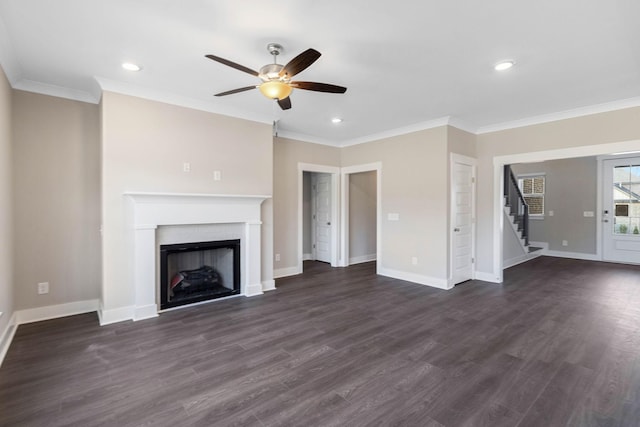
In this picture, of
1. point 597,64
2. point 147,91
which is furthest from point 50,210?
point 597,64

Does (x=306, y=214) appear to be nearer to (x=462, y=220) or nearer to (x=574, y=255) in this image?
(x=462, y=220)

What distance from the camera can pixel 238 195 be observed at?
4250 millimetres

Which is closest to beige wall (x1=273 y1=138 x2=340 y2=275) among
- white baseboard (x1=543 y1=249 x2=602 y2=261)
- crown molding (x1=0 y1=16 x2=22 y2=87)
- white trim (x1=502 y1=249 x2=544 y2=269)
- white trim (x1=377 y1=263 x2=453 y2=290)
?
white trim (x1=377 y1=263 x2=453 y2=290)

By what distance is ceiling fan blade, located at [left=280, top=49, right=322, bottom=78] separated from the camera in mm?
2127

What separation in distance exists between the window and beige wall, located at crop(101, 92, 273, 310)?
25.0ft

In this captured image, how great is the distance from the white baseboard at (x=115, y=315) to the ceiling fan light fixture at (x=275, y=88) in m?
2.93

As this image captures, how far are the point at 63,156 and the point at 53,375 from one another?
2526 mm

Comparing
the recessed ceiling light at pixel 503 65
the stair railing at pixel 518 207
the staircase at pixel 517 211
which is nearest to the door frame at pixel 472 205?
the recessed ceiling light at pixel 503 65

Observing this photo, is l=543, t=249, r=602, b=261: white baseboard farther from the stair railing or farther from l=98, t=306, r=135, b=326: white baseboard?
l=98, t=306, r=135, b=326: white baseboard

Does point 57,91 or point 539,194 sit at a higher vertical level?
point 57,91

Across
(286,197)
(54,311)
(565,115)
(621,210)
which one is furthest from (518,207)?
(54,311)

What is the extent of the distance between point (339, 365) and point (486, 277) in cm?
389

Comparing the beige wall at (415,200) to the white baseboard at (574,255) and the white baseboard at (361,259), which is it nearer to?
the white baseboard at (361,259)

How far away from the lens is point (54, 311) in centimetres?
361
